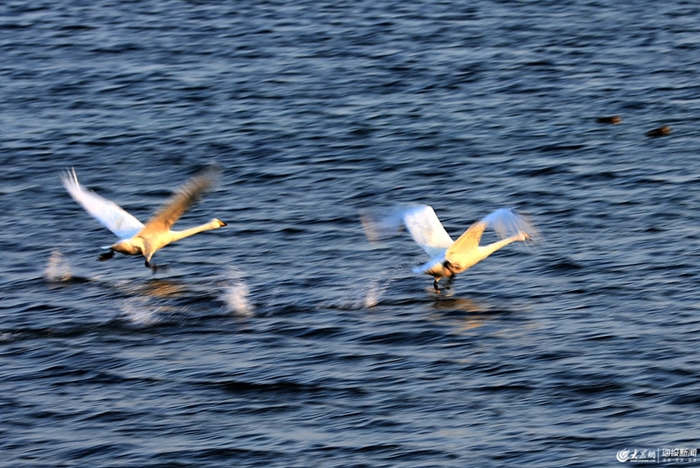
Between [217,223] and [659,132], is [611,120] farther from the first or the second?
[217,223]

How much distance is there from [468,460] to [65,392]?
3.93m

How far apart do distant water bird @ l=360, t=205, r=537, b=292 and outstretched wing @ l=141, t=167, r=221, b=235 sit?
1.72 meters

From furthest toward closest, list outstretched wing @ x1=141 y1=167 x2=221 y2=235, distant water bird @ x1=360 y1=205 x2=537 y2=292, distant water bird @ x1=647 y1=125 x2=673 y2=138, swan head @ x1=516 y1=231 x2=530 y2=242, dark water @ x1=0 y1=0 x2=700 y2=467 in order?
distant water bird @ x1=647 y1=125 x2=673 y2=138, swan head @ x1=516 y1=231 x2=530 y2=242, outstretched wing @ x1=141 y1=167 x2=221 y2=235, distant water bird @ x1=360 y1=205 x2=537 y2=292, dark water @ x1=0 y1=0 x2=700 y2=467

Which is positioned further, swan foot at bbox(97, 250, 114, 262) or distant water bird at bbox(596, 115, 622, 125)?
distant water bird at bbox(596, 115, 622, 125)

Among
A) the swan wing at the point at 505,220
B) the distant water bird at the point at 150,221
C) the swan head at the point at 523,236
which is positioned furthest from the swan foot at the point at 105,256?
the swan head at the point at 523,236

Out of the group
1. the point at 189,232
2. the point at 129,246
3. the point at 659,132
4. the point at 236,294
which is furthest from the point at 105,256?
the point at 659,132

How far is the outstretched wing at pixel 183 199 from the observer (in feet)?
48.2

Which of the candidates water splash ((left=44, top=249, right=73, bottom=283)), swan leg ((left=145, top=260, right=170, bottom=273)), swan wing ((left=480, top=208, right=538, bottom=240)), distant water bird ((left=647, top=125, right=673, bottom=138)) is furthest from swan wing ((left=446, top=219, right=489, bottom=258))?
distant water bird ((left=647, top=125, right=673, bottom=138))

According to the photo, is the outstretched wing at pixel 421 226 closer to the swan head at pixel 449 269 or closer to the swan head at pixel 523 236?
the swan head at pixel 449 269

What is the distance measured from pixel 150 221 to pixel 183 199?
2.29ft

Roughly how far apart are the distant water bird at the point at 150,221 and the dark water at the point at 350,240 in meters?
0.42

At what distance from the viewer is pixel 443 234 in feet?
50.1

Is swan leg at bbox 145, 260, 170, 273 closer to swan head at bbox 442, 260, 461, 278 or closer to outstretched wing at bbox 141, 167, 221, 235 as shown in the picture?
outstretched wing at bbox 141, 167, 221, 235

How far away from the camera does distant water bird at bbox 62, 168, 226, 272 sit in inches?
585
